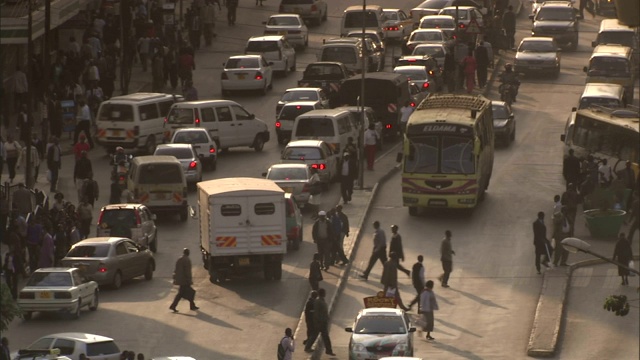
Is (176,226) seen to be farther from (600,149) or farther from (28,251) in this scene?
(600,149)

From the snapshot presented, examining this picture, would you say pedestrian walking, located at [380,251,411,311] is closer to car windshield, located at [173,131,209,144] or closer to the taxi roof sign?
the taxi roof sign

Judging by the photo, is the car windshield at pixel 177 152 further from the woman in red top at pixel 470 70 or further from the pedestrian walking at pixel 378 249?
the woman in red top at pixel 470 70

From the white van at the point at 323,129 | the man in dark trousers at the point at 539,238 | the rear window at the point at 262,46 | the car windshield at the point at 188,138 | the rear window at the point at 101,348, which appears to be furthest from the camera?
the rear window at the point at 262,46

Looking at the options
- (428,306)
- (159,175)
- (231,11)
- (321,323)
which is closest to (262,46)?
(231,11)

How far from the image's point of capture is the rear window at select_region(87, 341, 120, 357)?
30.7 metres

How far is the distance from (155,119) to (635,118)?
569 inches

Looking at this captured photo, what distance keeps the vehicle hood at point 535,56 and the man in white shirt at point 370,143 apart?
55.0ft

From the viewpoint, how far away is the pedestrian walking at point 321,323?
33.5 meters

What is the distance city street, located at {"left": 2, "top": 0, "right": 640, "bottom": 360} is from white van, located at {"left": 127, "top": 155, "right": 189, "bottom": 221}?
2.00 ft

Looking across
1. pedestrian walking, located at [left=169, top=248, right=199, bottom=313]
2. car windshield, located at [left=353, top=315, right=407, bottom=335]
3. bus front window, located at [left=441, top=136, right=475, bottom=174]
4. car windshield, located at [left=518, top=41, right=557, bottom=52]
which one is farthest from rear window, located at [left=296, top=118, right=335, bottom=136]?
car windshield, located at [left=518, top=41, right=557, bottom=52]

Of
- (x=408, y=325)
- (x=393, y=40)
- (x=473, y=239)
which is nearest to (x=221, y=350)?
(x=408, y=325)

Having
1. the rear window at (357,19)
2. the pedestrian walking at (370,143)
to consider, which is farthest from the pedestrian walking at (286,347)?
the rear window at (357,19)

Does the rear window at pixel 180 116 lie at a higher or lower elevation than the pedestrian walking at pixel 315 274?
lower

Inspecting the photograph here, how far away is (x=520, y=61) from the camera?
65938 mm
